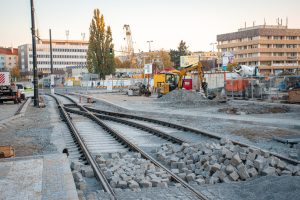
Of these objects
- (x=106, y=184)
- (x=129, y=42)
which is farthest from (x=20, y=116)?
(x=129, y=42)

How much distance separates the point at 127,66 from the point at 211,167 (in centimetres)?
15762

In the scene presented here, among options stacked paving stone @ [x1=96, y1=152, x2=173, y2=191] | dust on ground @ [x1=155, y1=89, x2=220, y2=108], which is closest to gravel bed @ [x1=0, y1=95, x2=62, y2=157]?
stacked paving stone @ [x1=96, y1=152, x2=173, y2=191]

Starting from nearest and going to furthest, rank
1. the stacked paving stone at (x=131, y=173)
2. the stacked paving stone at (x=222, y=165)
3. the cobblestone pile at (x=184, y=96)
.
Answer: the stacked paving stone at (x=131, y=173) < the stacked paving stone at (x=222, y=165) < the cobblestone pile at (x=184, y=96)

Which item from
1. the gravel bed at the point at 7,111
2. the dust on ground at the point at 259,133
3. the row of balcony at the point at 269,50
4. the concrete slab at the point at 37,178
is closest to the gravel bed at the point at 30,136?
the gravel bed at the point at 7,111

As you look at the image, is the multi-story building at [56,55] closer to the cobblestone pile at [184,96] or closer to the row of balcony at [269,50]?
the row of balcony at [269,50]

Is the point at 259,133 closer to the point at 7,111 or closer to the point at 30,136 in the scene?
the point at 30,136

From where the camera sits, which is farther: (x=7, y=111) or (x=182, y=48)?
(x=182, y=48)

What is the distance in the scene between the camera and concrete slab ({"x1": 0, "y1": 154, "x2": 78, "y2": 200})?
6641 mm

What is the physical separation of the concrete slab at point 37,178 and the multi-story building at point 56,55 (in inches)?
6127

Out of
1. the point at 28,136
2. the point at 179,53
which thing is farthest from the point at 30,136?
the point at 179,53

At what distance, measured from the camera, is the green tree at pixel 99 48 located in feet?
270

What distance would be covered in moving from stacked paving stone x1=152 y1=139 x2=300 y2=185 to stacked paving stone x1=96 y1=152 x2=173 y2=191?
1.79 feet

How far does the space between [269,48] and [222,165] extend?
11619 cm

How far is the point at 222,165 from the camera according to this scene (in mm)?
8969
